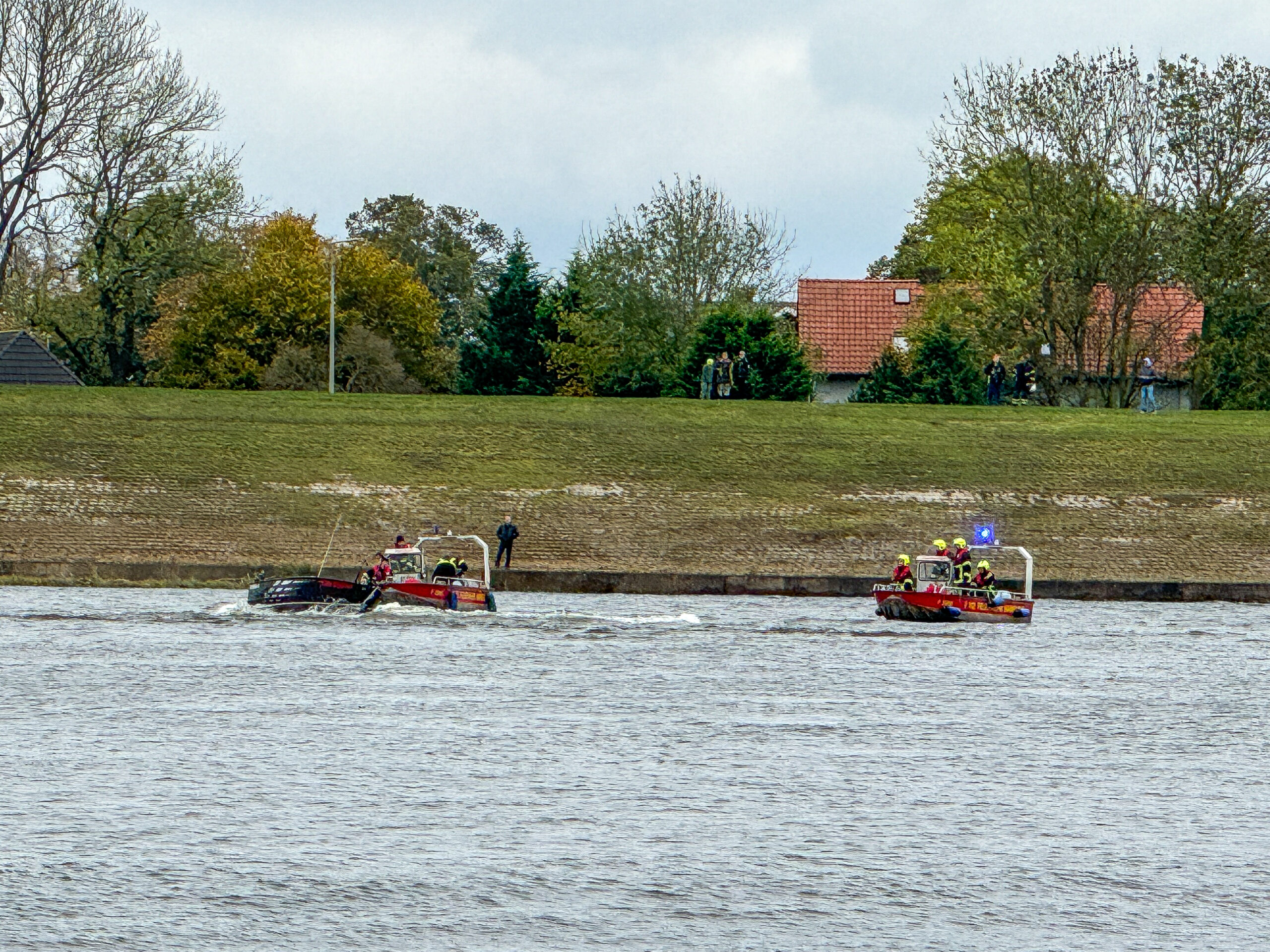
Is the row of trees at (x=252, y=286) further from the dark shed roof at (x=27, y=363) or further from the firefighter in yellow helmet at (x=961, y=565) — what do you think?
the firefighter in yellow helmet at (x=961, y=565)

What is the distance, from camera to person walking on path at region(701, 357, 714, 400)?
65500 millimetres

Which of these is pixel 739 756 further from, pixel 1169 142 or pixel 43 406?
pixel 1169 142

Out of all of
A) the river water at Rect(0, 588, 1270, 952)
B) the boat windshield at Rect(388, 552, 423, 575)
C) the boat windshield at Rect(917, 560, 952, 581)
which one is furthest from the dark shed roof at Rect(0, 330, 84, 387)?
the river water at Rect(0, 588, 1270, 952)

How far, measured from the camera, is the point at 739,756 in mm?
21453

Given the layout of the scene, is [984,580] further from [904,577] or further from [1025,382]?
[1025,382]

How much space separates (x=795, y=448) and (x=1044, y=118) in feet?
59.6

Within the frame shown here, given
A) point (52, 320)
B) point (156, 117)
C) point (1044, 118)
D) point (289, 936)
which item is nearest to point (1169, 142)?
point (1044, 118)

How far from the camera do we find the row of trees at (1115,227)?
2648 inches

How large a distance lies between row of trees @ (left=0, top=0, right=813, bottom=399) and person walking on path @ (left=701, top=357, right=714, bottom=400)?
9.90 feet

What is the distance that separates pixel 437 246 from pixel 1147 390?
6015 centimetres

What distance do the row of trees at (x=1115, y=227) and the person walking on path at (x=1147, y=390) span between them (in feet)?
14.8

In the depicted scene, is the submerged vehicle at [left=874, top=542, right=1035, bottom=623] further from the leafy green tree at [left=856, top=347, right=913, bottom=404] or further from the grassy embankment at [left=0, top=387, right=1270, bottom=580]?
the leafy green tree at [left=856, top=347, right=913, bottom=404]

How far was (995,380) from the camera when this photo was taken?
6334cm

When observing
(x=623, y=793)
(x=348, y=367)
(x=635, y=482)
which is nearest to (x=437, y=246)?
(x=348, y=367)
